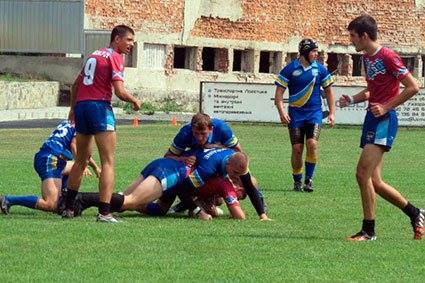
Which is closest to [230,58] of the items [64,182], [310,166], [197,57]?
[197,57]

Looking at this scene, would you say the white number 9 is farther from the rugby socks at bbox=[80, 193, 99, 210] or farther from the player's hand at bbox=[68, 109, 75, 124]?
the rugby socks at bbox=[80, 193, 99, 210]

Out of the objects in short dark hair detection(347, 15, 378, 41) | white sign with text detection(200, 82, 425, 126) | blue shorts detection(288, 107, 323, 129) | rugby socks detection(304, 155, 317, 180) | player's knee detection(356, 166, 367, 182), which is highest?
short dark hair detection(347, 15, 378, 41)

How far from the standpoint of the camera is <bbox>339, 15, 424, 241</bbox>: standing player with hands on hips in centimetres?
1270

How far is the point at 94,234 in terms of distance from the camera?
494 inches

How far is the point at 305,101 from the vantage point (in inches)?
787

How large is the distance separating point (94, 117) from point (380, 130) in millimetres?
2969

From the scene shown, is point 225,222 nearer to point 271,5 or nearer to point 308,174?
point 308,174

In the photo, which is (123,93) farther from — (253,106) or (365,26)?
(253,106)

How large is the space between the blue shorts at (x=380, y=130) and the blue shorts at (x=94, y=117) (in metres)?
2.70

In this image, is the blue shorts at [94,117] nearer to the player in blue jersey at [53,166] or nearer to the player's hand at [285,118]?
the player in blue jersey at [53,166]

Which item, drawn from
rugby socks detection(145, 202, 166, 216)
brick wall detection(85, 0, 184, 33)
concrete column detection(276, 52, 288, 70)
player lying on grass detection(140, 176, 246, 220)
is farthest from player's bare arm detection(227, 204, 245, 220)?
concrete column detection(276, 52, 288, 70)

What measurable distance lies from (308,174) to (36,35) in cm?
3079

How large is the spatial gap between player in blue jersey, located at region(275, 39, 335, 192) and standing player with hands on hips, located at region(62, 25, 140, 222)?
580cm

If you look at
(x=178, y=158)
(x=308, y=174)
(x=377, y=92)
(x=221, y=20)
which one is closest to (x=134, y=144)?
(x=308, y=174)
